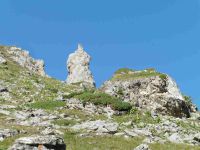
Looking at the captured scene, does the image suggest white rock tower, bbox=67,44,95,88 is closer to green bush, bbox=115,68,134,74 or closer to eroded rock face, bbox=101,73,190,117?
→ green bush, bbox=115,68,134,74

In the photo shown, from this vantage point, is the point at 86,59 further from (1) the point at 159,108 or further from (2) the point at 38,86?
(1) the point at 159,108

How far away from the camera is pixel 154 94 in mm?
57812

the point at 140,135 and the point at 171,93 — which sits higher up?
the point at 171,93

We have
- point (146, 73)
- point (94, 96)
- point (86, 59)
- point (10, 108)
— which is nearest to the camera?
point (10, 108)

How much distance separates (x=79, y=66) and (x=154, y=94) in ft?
291

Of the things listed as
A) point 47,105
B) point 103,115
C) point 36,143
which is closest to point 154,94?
point 103,115

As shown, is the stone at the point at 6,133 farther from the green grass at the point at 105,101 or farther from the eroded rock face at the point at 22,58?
the eroded rock face at the point at 22,58

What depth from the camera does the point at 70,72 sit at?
147m

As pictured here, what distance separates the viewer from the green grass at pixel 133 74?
201 ft

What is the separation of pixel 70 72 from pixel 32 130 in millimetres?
112432

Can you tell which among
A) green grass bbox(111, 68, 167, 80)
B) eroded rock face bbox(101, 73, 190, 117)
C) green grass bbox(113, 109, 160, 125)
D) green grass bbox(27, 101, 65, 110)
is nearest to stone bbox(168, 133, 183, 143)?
green grass bbox(113, 109, 160, 125)

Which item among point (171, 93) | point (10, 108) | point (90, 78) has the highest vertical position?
point (90, 78)

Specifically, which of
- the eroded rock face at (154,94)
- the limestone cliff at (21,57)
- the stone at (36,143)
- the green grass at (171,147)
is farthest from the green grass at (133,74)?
the stone at (36,143)

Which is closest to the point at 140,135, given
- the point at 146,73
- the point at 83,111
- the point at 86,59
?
the point at 83,111
